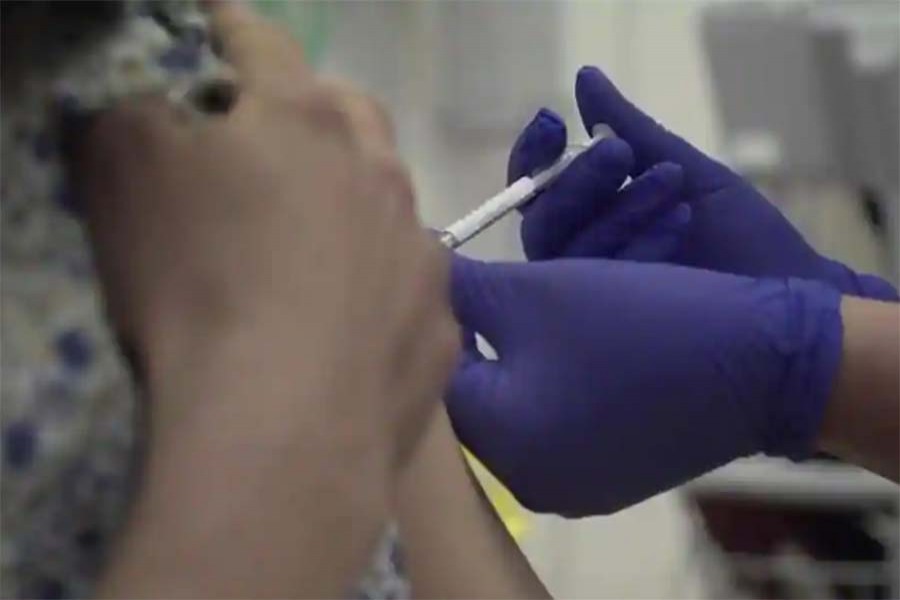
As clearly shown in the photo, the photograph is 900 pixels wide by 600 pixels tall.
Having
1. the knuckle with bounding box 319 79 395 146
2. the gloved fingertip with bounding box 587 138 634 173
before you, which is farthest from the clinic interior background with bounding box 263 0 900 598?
the knuckle with bounding box 319 79 395 146

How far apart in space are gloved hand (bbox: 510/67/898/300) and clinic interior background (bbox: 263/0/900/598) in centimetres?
41

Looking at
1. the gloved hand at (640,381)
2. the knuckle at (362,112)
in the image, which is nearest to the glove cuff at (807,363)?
the gloved hand at (640,381)

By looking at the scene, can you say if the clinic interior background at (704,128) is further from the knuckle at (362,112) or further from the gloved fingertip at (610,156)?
the knuckle at (362,112)

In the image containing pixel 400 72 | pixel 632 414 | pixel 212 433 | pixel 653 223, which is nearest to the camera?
pixel 212 433

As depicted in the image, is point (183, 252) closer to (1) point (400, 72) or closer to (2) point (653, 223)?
(2) point (653, 223)

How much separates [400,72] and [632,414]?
3.69 ft

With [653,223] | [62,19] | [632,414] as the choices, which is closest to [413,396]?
[62,19]

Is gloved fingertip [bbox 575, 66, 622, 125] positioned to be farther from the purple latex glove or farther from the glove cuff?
the glove cuff

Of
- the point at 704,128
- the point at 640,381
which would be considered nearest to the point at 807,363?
the point at 640,381

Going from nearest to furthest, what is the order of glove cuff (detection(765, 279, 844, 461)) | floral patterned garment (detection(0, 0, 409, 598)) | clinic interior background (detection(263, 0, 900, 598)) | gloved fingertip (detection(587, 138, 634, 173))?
floral patterned garment (detection(0, 0, 409, 598))
glove cuff (detection(765, 279, 844, 461))
gloved fingertip (detection(587, 138, 634, 173))
clinic interior background (detection(263, 0, 900, 598))

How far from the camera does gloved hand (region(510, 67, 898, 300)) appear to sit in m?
0.91

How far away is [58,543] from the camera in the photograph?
379 mm

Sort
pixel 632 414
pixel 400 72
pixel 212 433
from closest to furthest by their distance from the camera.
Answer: pixel 212 433
pixel 632 414
pixel 400 72

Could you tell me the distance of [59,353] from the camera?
1.21 ft
